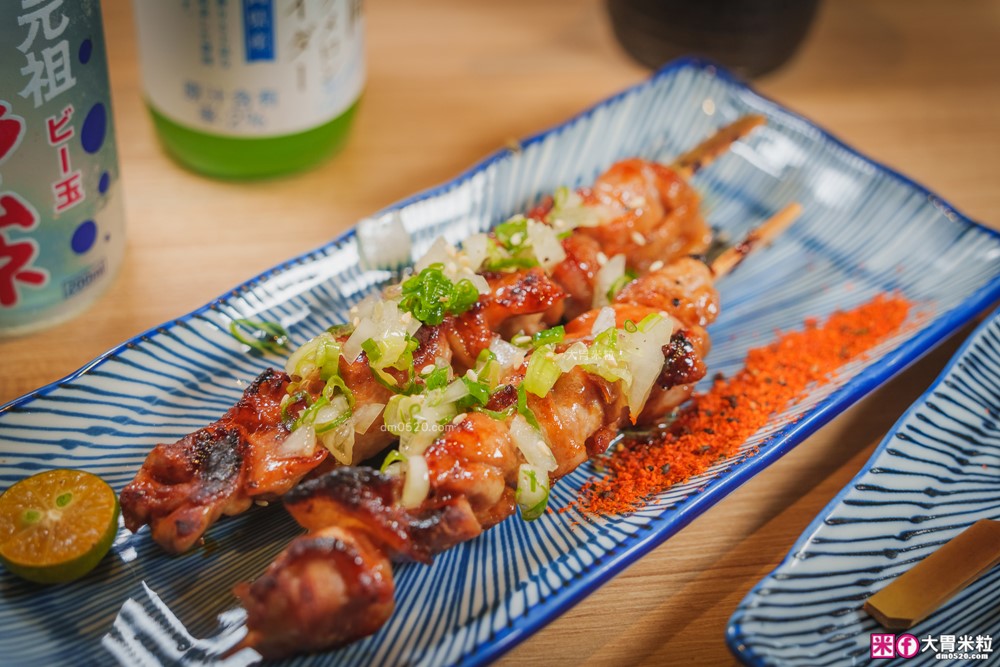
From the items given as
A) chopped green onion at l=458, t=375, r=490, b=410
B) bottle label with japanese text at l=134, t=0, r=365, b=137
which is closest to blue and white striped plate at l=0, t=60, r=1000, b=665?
chopped green onion at l=458, t=375, r=490, b=410

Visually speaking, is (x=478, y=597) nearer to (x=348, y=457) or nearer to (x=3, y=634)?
(x=348, y=457)

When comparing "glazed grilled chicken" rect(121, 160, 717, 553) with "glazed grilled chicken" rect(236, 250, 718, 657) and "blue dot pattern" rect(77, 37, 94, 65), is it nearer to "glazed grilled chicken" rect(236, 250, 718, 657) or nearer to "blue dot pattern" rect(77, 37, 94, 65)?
"glazed grilled chicken" rect(236, 250, 718, 657)

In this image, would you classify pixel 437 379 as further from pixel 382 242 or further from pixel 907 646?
pixel 907 646

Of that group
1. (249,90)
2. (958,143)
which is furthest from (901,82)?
(249,90)

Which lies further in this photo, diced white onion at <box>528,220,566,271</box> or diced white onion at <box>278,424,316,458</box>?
diced white onion at <box>528,220,566,271</box>

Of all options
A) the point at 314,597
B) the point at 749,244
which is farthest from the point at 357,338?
the point at 749,244
